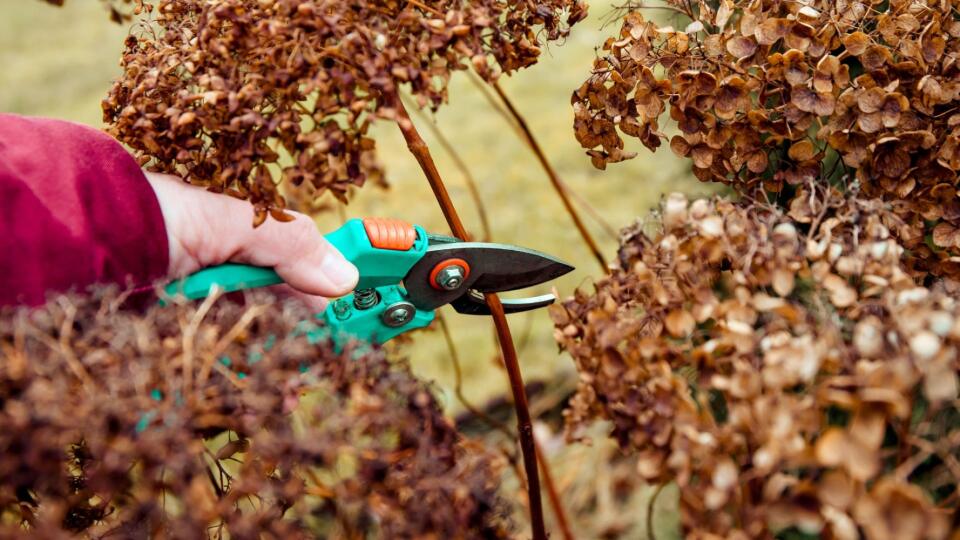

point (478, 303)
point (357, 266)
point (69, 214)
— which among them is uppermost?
point (69, 214)

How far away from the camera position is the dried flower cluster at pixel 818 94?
1055 millimetres

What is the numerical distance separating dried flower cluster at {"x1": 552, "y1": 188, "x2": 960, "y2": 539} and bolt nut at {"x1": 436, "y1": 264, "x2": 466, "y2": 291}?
7.6 inches

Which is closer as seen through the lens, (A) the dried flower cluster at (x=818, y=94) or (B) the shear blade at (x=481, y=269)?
(A) the dried flower cluster at (x=818, y=94)

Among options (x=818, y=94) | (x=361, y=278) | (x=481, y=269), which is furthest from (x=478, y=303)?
(x=818, y=94)

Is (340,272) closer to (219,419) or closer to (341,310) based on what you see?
(341,310)

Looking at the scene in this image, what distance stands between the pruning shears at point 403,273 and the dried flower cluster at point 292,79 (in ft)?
0.44

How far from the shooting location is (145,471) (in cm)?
70

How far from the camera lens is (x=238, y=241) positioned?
1.10 metres

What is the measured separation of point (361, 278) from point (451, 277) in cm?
13

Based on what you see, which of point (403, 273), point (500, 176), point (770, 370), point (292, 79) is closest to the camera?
point (770, 370)

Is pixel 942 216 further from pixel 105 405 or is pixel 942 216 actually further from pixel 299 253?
pixel 105 405

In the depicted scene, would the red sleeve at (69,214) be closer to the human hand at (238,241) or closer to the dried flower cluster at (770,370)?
the human hand at (238,241)

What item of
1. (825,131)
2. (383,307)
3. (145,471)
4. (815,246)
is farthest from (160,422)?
(825,131)

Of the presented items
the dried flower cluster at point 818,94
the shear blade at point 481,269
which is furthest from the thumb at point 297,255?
the dried flower cluster at point 818,94
